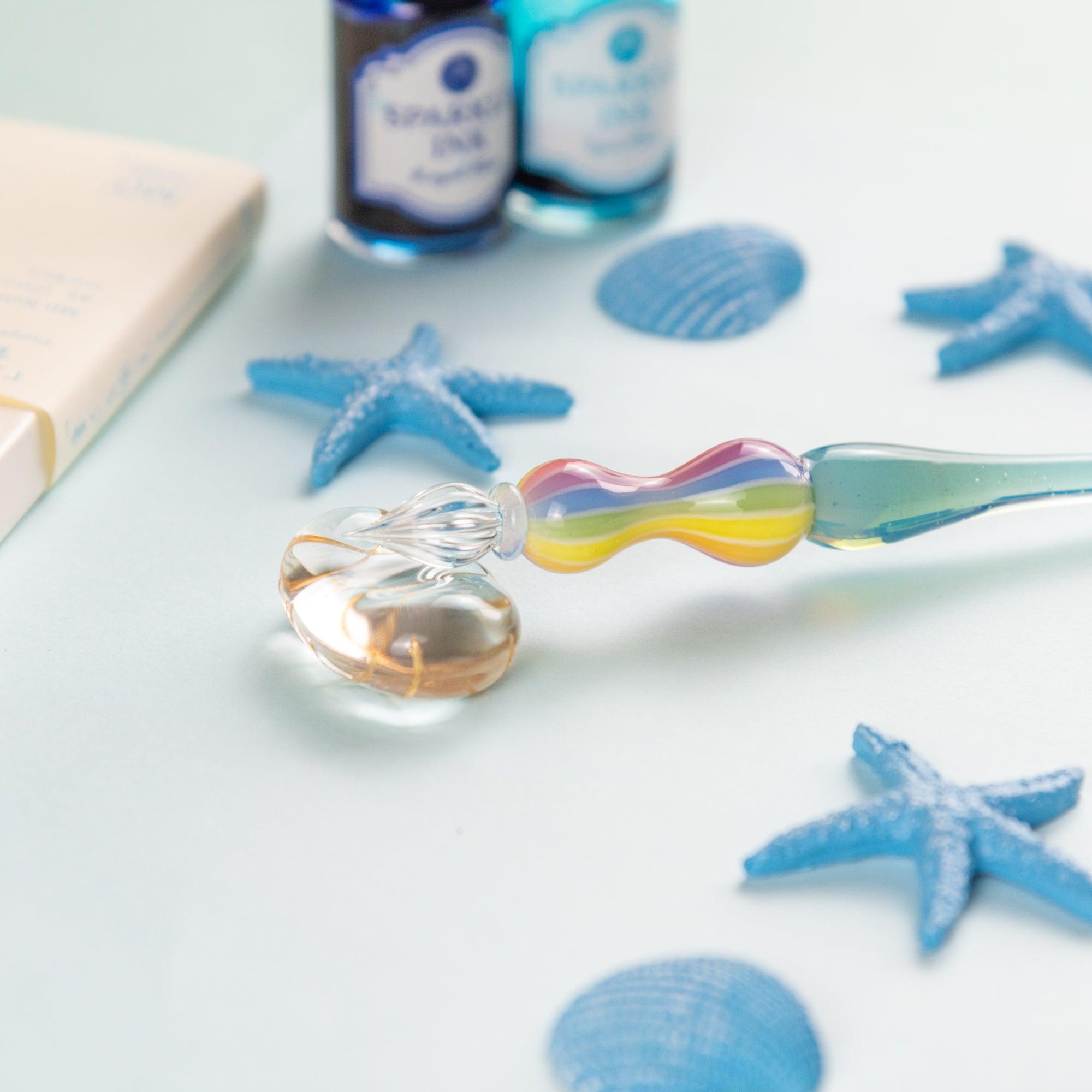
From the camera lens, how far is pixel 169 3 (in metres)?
1.69

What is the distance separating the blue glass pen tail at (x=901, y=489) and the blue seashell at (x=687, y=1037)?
0.94 feet

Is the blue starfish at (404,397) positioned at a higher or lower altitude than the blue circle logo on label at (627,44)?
lower

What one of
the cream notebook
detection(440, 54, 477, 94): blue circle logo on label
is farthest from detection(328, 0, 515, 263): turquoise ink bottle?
the cream notebook

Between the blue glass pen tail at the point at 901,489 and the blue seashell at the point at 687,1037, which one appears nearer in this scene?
the blue seashell at the point at 687,1037

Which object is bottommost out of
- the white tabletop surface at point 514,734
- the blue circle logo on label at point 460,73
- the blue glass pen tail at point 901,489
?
the white tabletop surface at point 514,734

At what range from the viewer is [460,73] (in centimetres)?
101

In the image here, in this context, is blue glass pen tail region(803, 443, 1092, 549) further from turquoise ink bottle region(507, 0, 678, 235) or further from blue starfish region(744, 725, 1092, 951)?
turquoise ink bottle region(507, 0, 678, 235)

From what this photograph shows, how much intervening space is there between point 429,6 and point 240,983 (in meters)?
0.66

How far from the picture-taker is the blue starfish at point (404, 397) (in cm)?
91

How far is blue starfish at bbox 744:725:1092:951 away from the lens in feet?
2.04

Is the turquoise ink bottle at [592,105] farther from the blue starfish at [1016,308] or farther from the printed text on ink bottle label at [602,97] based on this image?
the blue starfish at [1016,308]

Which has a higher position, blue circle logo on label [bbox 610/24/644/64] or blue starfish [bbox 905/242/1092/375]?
blue circle logo on label [bbox 610/24/644/64]

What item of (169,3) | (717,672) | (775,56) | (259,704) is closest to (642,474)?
(717,672)

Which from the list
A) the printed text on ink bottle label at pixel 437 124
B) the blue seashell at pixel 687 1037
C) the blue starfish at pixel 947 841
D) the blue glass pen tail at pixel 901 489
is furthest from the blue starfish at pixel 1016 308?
the blue seashell at pixel 687 1037
